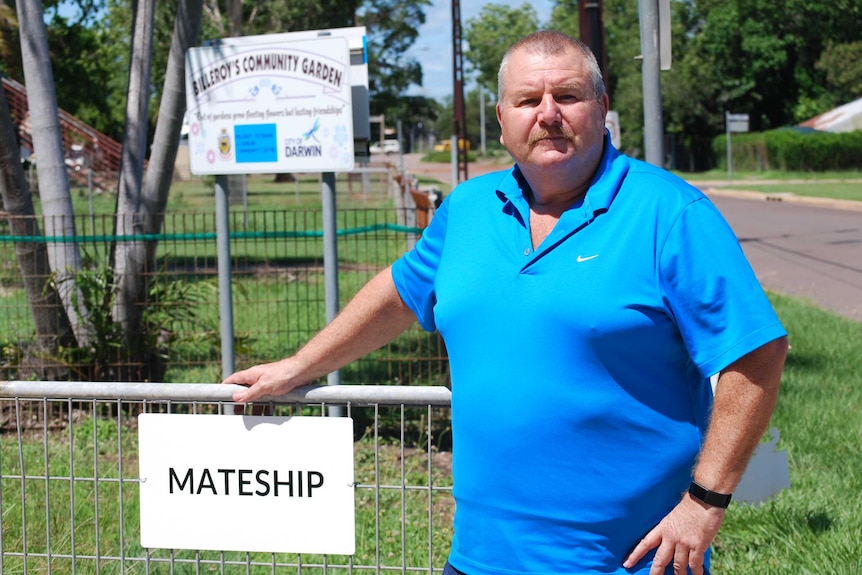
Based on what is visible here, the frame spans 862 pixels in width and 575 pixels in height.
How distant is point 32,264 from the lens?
7.36 metres

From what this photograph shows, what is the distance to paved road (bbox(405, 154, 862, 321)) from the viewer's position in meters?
13.4

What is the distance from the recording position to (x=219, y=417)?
307cm

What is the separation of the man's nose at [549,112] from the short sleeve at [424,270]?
46 cm

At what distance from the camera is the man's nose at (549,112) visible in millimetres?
2418

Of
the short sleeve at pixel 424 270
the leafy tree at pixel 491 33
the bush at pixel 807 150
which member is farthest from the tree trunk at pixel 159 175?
the leafy tree at pixel 491 33

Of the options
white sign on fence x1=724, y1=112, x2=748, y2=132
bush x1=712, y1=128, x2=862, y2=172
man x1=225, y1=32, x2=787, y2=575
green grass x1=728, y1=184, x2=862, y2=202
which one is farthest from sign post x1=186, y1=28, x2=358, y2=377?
bush x1=712, y1=128, x2=862, y2=172

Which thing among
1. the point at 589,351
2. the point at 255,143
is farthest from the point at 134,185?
the point at 589,351

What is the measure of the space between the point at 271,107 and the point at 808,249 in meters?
14.0

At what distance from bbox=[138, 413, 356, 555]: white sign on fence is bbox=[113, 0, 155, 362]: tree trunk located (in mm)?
4317

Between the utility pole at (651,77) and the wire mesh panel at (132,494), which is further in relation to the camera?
the utility pole at (651,77)

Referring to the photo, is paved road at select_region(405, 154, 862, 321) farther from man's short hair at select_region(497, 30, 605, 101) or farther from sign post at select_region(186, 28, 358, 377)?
man's short hair at select_region(497, 30, 605, 101)

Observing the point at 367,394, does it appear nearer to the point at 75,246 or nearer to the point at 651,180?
the point at 651,180

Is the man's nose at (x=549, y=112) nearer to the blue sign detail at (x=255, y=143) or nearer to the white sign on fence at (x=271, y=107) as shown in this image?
the white sign on fence at (x=271, y=107)

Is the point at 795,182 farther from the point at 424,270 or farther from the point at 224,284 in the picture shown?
the point at 424,270
